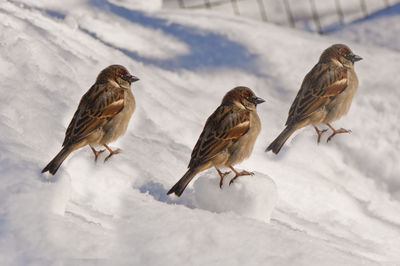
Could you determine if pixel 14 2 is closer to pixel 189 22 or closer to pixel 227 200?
pixel 189 22

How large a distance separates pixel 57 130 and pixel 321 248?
Result: 1.93 m

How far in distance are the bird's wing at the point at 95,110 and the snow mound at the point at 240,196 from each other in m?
0.69

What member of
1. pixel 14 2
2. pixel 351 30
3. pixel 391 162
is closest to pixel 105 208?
pixel 391 162

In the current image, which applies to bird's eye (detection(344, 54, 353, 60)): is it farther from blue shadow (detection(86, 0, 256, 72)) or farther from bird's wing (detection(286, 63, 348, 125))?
blue shadow (detection(86, 0, 256, 72))

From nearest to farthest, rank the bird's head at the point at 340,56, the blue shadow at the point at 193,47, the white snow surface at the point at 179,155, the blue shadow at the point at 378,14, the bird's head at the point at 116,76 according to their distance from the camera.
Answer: the white snow surface at the point at 179,155 → the bird's head at the point at 116,76 → the bird's head at the point at 340,56 → the blue shadow at the point at 193,47 → the blue shadow at the point at 378,14

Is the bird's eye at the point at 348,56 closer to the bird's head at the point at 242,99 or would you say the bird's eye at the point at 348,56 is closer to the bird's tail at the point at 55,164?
the bird's head at the point at 242,99

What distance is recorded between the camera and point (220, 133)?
387 centimetres

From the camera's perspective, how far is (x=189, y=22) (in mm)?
7719

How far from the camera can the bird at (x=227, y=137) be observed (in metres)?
3.84

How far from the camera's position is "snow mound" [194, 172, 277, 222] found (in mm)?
3971

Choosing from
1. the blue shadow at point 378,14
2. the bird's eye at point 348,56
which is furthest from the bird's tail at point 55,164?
the blue shadow at point 378,14

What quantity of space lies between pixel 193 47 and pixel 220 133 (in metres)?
3.65

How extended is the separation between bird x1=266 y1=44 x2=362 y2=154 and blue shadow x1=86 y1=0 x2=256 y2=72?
95.4 inches

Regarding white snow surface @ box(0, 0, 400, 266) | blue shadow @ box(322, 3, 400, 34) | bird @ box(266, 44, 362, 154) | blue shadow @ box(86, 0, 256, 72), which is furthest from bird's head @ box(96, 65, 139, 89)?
blue shadow @ box(322, 3, 400, 34)
